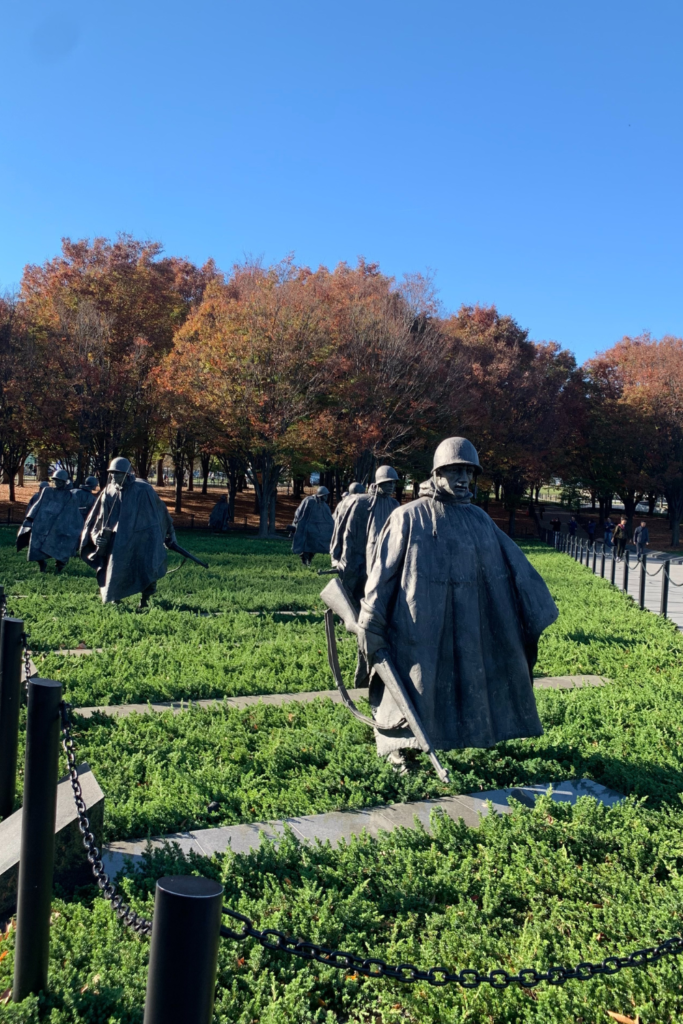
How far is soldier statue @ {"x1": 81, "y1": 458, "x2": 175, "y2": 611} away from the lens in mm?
10352

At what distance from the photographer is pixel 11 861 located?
3.26 metres

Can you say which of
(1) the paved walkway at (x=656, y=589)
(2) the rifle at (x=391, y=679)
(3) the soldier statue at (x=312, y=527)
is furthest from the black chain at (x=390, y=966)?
(3) the soldier statue at (x=312, y=527)

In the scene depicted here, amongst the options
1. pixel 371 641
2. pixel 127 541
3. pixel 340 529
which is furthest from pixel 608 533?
pixel 371 641

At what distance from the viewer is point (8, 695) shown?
141 inches

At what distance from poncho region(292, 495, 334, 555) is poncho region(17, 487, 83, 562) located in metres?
5.24

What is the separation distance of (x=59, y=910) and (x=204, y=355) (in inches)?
1024

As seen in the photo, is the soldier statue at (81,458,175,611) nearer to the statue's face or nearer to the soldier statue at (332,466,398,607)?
the soldier statue at (332,466,398,607)

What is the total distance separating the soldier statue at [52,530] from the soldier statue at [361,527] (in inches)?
248

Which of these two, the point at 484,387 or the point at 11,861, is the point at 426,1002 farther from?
the point at 484,387

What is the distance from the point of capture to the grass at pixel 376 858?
2816 mm

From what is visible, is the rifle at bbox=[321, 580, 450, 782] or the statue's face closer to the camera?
the rifle at bbox=[321, 580, 450, 782]

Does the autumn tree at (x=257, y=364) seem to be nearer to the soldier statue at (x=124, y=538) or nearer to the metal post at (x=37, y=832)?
the soldier statue at (x=124, y=538)

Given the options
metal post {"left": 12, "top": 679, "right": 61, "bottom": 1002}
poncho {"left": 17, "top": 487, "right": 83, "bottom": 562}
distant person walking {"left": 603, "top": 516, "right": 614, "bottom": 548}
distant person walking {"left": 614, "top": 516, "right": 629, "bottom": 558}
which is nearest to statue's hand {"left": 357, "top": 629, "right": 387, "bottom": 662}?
metal post {"left": 12, "top": 679, "right": 61, "bottom": 1002}

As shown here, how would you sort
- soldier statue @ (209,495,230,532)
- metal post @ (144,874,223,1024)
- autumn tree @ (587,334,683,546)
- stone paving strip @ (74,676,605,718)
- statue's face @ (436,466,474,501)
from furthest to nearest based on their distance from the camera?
autumn tree @ (587,334,683,546) < soldier statue @ (209,495,230,532) < stone paving strip @ (74,676,605,718) < statue's face @ (436,466,474,501) < metal post @ (144,874,223,1024)
